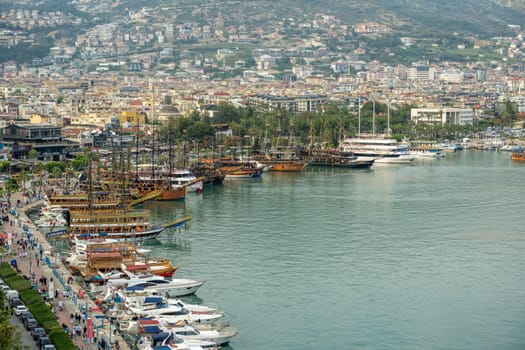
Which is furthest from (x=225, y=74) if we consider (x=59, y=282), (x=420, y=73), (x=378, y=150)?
(x=59, y=282)

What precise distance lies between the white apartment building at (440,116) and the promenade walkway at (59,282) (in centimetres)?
3141

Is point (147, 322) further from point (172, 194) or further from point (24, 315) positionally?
point (172, 194)

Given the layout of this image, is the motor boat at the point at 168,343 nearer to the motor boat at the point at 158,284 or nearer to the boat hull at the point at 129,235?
the motor boat at the point at 158,284

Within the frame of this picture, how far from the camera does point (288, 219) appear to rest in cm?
2256

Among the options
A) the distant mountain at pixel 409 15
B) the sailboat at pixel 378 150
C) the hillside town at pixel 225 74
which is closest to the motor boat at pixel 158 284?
the hillside town at pixel 225 74

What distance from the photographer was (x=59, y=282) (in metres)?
15.4

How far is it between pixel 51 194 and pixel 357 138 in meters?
18.0

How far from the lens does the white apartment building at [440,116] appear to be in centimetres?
5050

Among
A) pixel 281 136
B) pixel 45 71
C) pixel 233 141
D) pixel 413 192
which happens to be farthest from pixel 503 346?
pixel 45 71

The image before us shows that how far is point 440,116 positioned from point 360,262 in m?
33.6

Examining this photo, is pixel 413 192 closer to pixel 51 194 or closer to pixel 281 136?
pixel 51 194

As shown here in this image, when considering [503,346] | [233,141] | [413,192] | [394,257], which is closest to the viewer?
[503,346]

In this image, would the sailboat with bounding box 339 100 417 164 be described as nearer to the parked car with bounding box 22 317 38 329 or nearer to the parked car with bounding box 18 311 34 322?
the parked car with bounding box 18 311 34 322

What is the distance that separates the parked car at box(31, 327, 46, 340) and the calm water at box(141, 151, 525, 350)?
2179 millimetres
